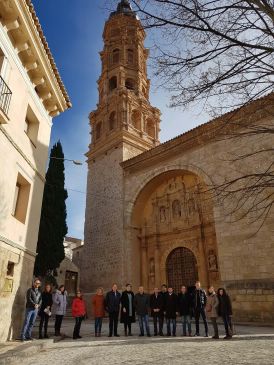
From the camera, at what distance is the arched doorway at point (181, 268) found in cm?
1647

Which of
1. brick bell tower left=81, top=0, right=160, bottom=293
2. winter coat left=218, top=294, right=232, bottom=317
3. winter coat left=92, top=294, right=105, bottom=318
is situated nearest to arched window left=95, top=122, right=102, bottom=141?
brick bell tower left=81, top=0, right=160, bottom=293

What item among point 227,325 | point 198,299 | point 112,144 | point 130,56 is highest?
point 130,56

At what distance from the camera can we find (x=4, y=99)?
7016 millimetres

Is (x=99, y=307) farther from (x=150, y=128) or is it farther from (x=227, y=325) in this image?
(x=150, y=128)

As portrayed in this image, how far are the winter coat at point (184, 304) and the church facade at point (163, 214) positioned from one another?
404 cm

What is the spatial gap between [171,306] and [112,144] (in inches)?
571

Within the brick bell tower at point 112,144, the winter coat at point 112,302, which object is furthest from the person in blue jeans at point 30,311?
the brick bell tower at point 112,144

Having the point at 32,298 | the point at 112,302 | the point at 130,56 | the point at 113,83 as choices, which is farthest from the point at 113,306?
the point at 130,56

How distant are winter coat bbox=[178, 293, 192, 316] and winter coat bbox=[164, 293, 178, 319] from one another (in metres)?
0.12

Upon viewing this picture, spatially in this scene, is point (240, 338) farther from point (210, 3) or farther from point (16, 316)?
point (210, 3)

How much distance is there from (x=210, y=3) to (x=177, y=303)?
24.3 feet

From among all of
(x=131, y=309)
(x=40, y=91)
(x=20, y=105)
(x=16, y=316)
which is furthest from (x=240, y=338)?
(x=40, y=91)

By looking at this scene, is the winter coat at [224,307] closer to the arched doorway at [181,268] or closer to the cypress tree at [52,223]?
the arched doorway at [181,268]

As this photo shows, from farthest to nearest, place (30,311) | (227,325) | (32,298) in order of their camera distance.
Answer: (227,325) → (32,298) → (30,311)
